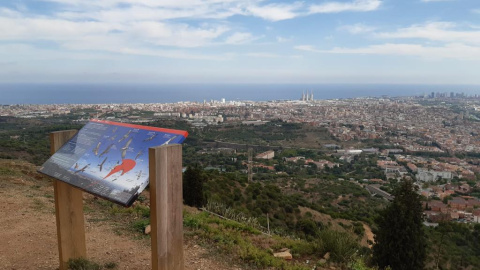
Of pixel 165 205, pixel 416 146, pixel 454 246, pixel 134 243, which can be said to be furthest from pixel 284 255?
pixel 416 146

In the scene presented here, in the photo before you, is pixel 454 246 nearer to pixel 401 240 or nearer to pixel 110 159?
pixel 401 240

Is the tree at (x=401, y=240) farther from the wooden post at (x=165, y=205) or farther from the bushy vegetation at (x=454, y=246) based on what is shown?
the wooden post at (x=165, y=205)

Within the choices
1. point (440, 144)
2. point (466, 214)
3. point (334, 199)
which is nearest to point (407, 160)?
point (440, 144)

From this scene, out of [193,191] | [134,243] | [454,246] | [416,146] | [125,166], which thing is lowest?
[416,146]

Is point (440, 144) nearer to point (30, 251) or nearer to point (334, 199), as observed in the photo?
point (334, 199)

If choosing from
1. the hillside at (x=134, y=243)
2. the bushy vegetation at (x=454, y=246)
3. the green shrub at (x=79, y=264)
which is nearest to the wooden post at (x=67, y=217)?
the green shrub at (x=79, y=264)

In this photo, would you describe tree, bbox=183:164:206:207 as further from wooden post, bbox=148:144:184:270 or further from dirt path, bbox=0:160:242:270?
wooden post, bbox=148:144:184:270
